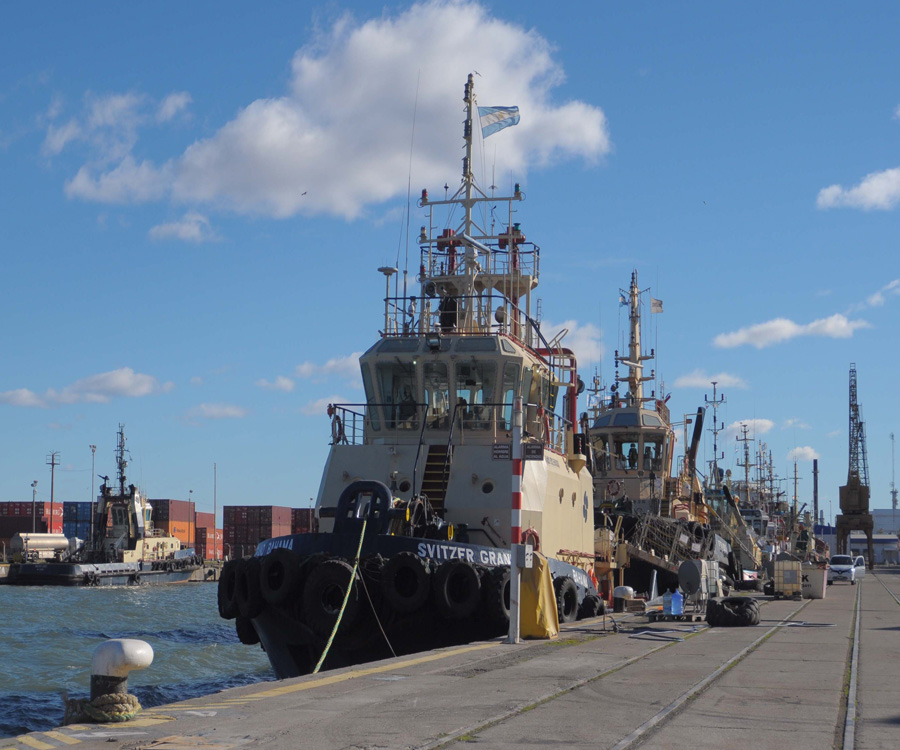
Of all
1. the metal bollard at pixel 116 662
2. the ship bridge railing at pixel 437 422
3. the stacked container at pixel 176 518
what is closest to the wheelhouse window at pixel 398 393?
the ship bridge railing at pixel 437 422

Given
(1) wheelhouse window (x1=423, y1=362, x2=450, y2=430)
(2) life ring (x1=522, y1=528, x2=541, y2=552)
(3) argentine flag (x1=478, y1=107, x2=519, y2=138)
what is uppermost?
(3) argentine flag (x1=478, y1=107, x2=519, y2=138)

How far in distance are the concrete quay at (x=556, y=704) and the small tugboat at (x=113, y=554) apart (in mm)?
64008

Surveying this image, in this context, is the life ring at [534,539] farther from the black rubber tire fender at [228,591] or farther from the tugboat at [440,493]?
the black rubber tire fender at [228,591]

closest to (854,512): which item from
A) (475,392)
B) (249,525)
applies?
(249,525)

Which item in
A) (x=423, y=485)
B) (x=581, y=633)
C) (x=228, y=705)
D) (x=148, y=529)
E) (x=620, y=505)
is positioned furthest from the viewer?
(x=148, y=529)

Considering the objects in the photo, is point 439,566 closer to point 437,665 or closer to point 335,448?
point 437,665

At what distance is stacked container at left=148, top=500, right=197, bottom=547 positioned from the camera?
10931 cm

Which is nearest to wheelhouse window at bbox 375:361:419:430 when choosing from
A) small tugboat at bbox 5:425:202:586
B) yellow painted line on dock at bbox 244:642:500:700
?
yellow painted line on dock at bbox 244:642:500:700

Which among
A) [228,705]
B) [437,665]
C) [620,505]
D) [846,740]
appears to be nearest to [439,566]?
[437,665]

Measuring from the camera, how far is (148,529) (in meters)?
85.5

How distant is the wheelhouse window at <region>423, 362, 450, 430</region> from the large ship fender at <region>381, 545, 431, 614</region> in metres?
5.23

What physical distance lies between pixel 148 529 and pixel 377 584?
2921 inches

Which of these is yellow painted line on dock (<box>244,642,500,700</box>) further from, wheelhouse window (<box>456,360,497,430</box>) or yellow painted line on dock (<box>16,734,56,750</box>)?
wheelhouse window (<box>456,360,497,430</box>)

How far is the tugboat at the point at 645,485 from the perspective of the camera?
3325cm
